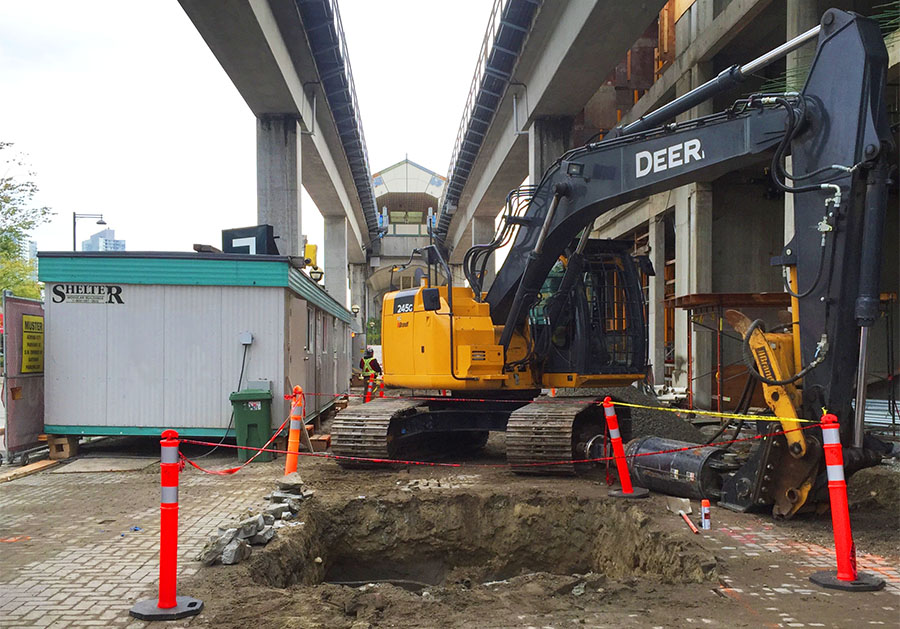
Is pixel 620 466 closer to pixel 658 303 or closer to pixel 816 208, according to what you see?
pixel 816 208

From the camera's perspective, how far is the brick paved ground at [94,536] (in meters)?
4.75

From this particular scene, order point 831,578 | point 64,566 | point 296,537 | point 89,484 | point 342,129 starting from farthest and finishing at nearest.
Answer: point 342,129 → point 89,484 → point 296,537 → point 64,566 → point 831,578

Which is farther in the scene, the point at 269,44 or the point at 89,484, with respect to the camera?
the point at 269,44

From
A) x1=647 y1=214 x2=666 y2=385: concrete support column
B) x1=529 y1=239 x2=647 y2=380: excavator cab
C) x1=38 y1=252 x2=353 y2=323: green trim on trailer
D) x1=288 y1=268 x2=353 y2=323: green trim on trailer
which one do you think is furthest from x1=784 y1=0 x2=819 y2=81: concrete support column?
x1=647 y1=214 x2=666 y2=385: concrete support column

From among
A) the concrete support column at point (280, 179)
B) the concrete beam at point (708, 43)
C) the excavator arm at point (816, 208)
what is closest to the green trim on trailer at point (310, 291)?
the concrete support column at point (280, 179)

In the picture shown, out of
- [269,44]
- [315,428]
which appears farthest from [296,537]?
[269,44]

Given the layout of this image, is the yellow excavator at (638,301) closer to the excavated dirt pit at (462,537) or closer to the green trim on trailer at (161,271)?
the excavated dirt pit at (462,537)

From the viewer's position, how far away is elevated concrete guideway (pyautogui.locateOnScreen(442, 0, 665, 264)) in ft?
45.6

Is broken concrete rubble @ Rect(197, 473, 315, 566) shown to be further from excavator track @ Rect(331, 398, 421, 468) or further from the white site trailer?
the white site trailer

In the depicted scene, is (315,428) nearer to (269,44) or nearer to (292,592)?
(269,44)

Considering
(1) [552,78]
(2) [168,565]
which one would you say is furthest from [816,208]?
(1) [552,78]

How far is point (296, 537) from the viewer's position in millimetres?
6746

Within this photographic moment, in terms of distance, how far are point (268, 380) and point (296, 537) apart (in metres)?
5.30

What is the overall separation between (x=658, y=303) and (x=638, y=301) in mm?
15193
